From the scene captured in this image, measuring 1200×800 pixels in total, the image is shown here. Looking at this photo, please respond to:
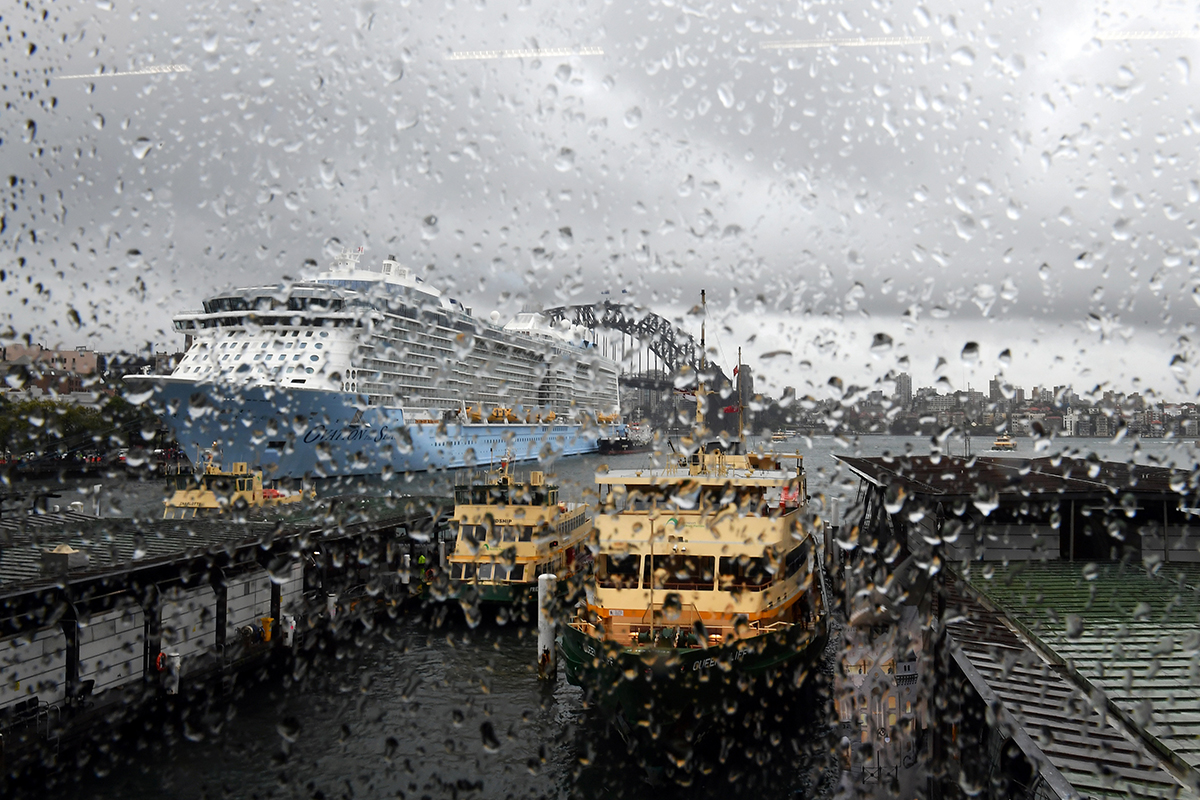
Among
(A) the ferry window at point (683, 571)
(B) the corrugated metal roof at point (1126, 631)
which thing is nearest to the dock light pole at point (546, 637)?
(A) the ferry window at point (683, 571)

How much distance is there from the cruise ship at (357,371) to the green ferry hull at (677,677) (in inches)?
84.7

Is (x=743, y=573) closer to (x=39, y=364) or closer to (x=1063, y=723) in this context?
(x=1063, y=723)

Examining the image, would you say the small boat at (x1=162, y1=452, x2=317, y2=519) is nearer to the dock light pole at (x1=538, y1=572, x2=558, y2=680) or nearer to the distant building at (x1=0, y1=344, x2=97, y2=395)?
the dock light pole at (x1=538, y1=572, x2=558, y2=680)

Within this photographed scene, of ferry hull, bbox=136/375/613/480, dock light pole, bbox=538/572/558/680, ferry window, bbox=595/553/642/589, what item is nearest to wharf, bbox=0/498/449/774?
ferry hull, bbox=136/375/613/480

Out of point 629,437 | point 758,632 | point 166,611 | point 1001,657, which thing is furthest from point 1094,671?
point 629,437

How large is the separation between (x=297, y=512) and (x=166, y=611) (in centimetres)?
615

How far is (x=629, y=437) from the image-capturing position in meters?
49.7

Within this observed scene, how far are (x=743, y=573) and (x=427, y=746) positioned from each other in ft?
12.8

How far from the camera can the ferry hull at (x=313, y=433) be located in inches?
569

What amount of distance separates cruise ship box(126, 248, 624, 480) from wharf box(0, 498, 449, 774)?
1735 mm

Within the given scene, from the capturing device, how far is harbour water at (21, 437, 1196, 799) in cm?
694

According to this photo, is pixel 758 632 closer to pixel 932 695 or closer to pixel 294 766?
pixel 932 695

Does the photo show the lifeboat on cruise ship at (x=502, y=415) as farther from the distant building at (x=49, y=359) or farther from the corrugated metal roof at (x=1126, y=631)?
the corrugated metal roof at (x=1126, y=631)

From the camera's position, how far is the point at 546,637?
10.4 metres
